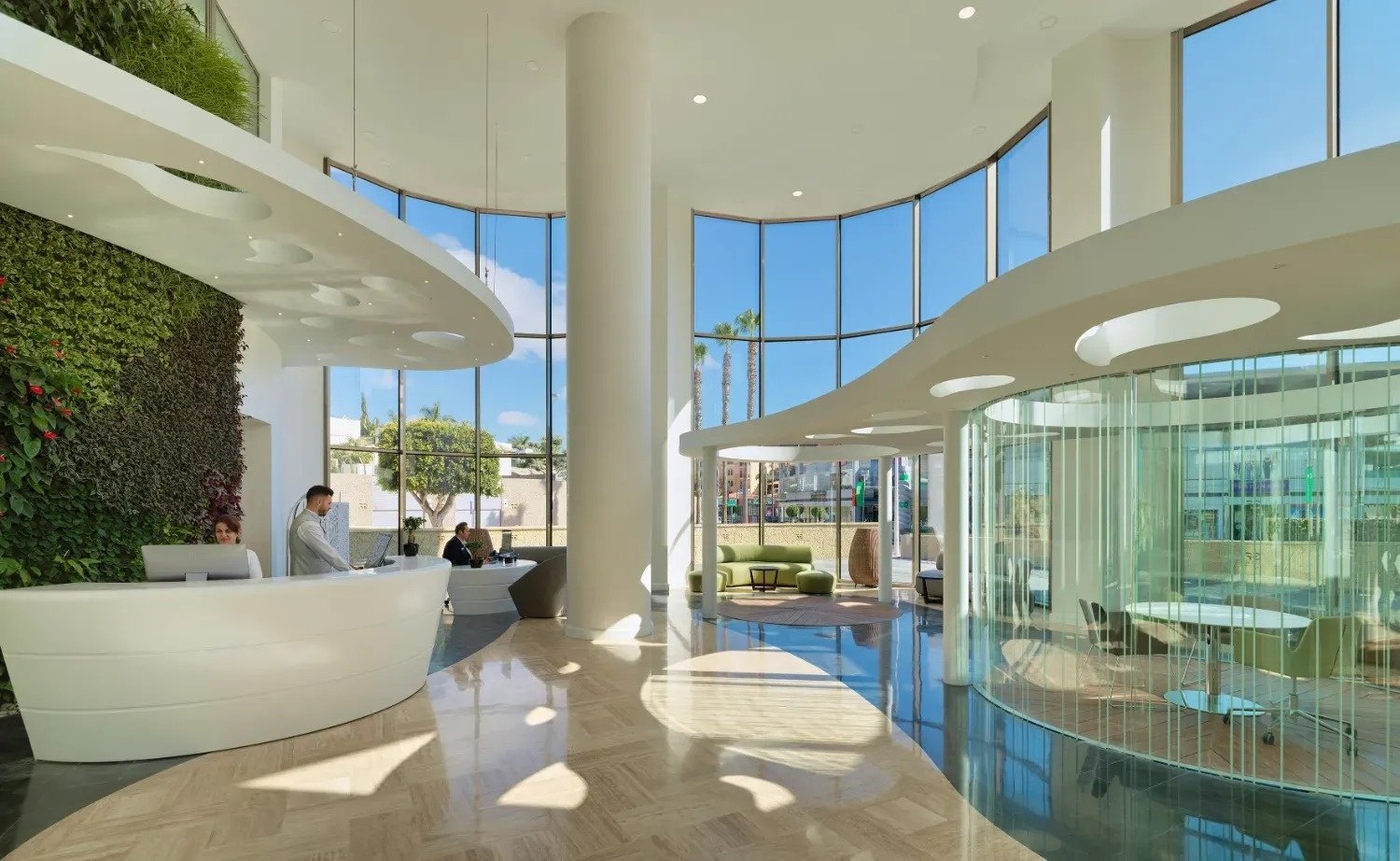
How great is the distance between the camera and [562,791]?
4395 mm

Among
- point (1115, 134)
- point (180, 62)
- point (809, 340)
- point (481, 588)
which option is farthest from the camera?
point (809, 340)

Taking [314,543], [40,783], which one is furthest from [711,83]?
[40,783]

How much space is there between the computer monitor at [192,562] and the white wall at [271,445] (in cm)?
437

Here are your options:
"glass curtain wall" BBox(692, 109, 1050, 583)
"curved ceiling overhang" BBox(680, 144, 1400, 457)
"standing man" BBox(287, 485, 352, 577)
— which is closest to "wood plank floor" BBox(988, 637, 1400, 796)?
"curved ceiling overhang" BBox(680, 144, 1400, 457)

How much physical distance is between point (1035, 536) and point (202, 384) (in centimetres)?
783

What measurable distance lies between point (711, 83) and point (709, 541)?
21.3ft

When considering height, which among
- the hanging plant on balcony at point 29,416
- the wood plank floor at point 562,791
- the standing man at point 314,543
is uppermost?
the hanging plant on balcony at point 29,416

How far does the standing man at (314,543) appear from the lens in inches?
256

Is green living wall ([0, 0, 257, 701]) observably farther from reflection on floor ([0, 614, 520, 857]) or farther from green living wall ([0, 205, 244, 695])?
reflection on floor ([0, 614, 520, 857])

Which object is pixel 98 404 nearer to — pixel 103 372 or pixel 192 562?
pixel 103 372

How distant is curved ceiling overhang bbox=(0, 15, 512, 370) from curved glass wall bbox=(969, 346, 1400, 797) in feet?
17.9

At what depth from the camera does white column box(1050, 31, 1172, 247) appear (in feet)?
29.6

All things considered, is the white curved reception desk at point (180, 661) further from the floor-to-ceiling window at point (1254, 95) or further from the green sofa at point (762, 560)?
the green sofa at point (762, 560)

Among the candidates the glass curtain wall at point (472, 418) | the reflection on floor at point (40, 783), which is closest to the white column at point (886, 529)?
the glass curtain wall at point (472, 418)
